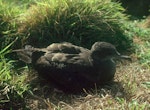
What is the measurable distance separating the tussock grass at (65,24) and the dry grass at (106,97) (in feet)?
3.11

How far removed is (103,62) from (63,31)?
47.5 inches

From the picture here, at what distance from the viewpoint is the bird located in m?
5.16

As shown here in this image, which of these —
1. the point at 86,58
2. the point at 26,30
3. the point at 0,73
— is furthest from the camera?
the point at 26,30

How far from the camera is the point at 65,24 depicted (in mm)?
6355

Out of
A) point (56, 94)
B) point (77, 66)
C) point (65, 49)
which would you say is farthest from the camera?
point (65, 49)

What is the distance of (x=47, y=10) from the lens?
21.0ft

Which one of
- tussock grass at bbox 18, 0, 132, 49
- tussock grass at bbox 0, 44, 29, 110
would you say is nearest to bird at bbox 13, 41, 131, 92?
tussock grass at bbox 0, 44, 29, 110

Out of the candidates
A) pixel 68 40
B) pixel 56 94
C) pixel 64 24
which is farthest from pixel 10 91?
pixel 64 24

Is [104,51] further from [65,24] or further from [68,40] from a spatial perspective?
[65,24]

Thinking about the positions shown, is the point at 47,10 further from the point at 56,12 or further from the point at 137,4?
the point at 137,4

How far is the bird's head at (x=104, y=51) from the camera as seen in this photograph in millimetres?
5297

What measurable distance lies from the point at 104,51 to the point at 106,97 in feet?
2.43

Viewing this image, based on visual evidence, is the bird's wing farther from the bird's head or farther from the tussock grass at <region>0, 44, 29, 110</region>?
the tussock grass at <region>0, 44, 29, 110</region>

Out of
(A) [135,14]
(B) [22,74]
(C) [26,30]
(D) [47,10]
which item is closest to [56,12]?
(D) [47,10]
